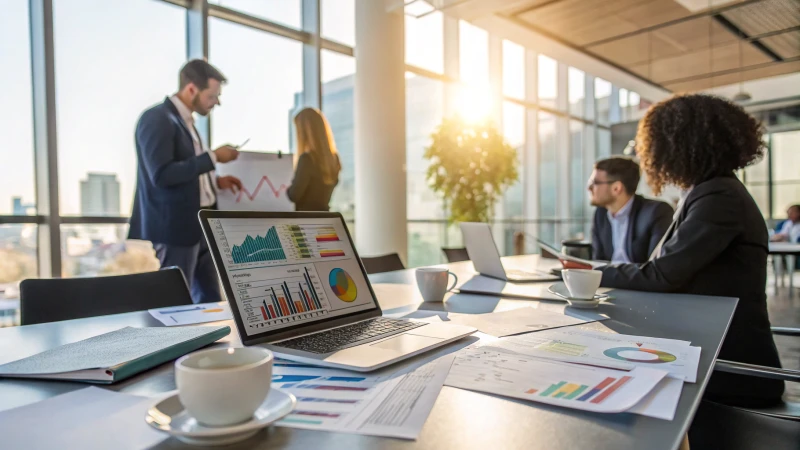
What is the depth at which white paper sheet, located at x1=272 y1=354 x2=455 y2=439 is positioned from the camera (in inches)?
23.8

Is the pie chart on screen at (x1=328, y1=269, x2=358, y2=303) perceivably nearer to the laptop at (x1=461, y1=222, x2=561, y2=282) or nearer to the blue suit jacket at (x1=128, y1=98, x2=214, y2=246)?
the laptop at (x1=461, y1=222, x2=561, y2=282)

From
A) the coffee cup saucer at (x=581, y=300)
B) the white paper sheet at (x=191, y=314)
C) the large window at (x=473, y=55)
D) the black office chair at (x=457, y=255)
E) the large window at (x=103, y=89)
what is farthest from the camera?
the large window at (x=473, y=55)

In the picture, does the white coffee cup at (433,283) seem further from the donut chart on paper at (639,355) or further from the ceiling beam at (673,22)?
the ceiling beam at (673,22)

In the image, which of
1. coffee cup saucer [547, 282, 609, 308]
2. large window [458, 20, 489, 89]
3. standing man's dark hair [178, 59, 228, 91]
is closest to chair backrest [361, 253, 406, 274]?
coffee cup saucer [547, 282, 609, 308]

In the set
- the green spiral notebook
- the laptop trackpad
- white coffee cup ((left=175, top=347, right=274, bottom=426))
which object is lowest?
the laptop trackpad

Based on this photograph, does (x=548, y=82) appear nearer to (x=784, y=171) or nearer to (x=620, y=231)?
(x=784, y=171)

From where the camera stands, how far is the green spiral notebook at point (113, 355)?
781 mm

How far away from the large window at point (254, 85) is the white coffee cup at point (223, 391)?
164 inches

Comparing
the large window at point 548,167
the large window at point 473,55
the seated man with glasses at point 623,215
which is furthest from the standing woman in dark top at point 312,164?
the large window at point 548,167

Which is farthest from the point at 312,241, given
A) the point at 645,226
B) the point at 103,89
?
the point at 103,89

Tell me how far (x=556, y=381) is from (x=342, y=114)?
530cm

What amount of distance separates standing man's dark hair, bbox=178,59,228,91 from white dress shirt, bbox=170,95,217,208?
0.12 m

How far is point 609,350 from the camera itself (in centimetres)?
91

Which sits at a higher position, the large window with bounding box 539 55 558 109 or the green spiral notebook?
the large window with bounding box 539 55 558 109
